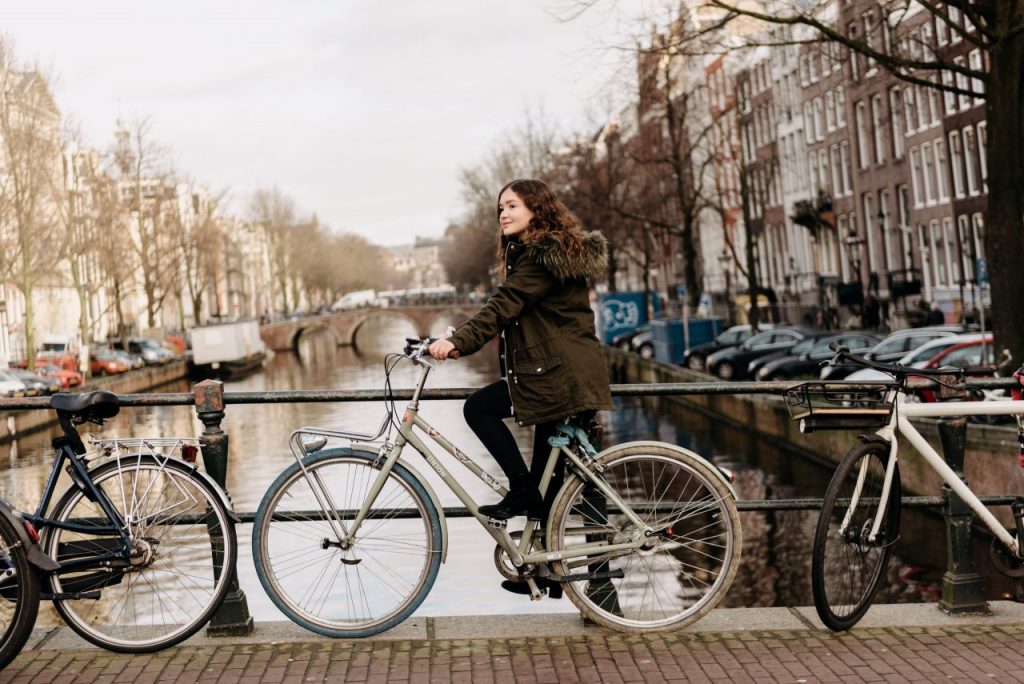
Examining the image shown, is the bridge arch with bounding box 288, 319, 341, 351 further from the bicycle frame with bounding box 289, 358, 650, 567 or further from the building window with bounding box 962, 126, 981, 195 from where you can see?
the bicycle frame with bounding box 289, 358, 650, 567

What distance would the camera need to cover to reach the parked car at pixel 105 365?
2101 inches

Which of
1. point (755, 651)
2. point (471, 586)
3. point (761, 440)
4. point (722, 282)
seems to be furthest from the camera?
point (722, 282)

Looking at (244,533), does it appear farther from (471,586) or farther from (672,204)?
(672,204)

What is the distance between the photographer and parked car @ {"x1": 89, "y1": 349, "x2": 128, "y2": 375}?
53.4 m

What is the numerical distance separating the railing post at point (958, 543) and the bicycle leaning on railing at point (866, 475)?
0.11 meters

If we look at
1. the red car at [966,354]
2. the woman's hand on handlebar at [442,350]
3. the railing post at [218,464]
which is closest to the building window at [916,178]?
the red car at [966,354]

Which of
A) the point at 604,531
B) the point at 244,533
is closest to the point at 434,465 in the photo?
the point at 604,531

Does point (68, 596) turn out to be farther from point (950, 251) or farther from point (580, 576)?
point (950, 251)

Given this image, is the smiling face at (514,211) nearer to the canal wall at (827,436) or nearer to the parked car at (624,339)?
the canal wall at (827,436)

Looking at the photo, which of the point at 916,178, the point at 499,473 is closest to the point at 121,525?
the point at 499,473

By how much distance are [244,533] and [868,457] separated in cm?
1526

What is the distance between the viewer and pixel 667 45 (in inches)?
686

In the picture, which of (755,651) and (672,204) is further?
(672,204)

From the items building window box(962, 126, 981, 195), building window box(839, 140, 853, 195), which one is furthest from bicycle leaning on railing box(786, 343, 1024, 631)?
building window box(839, 140, 853, 195)
